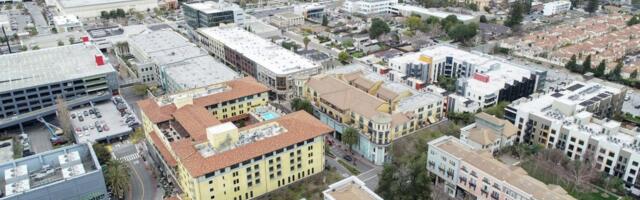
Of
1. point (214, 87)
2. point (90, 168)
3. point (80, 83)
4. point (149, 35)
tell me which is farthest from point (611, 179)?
point (149, 35)

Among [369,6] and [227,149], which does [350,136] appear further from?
[369,6]

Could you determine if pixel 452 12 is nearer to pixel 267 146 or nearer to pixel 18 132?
pixel 267 146

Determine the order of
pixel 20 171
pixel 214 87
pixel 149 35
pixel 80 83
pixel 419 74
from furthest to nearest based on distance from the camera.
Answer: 1. pixel 149 35
2. pixel 419 74
3. pixel 80 83
4. pixel 214 87
5. pixel 20 171

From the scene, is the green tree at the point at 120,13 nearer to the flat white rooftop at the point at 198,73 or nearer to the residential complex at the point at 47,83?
the residential complex at the point at 47,83

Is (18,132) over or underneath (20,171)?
underneath

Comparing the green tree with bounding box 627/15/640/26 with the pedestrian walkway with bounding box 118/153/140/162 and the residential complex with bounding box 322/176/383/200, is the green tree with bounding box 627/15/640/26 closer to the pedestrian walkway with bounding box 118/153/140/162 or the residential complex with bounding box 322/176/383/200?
the residential complex with bounding box 322/176/383/200

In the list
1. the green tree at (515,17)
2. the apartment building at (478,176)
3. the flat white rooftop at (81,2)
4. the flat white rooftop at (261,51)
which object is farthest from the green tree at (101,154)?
the green tree at (515,17)
